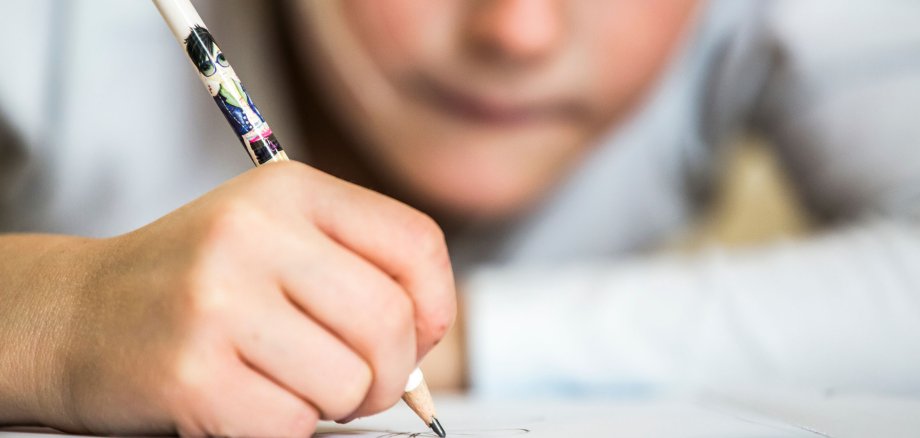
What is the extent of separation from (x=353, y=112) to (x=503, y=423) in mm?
236

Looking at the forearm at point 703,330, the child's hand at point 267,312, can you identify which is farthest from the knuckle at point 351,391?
the forearm at point 703,330

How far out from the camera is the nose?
33cm

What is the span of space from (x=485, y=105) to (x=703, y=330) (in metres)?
0.14

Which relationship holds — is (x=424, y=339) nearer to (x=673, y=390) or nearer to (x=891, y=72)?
A: (x=673, y=390)

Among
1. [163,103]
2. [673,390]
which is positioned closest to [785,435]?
[673,390]

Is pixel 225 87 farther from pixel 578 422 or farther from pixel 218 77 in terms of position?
pixel 578 422

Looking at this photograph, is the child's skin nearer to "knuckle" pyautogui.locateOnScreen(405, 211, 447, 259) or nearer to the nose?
"knuckle" pyautogui.locateOnScreen(405, 211, 447, 259)

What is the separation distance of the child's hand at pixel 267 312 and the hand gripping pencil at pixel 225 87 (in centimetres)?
2

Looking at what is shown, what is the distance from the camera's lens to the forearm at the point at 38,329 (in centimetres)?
19

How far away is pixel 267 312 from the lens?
0.17m

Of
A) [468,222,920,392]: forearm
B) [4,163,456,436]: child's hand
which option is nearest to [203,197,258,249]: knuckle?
[4,163,456,436]: child's hand

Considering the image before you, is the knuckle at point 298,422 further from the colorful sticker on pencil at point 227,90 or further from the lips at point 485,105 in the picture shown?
the lips at point 485,105

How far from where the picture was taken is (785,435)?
191 mm

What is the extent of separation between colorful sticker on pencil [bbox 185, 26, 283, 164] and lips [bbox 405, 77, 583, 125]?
0.58 feet
